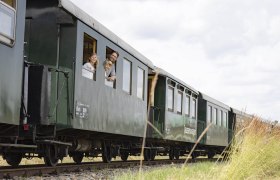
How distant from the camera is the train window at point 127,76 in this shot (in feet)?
39.4

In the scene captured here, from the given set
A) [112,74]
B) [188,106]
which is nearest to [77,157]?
[112,74]

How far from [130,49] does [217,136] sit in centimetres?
1258

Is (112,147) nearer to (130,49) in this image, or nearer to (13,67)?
(130,49)

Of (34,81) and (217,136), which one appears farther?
(217,136)

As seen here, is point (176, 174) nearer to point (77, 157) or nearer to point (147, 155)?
point (77, 157)

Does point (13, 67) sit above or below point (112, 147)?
above

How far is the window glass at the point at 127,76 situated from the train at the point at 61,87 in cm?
2

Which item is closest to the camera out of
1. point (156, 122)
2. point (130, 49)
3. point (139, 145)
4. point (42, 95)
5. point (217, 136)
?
point (42, 95)

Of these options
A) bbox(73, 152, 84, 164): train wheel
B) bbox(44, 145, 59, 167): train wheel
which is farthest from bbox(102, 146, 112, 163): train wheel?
bbox(44, 145, 59, 167): train wheel

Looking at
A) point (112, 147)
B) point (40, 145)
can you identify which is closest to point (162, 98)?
point (112, 147)

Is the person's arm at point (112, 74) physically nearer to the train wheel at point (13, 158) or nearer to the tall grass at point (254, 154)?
the train wheel at point (13, 158)

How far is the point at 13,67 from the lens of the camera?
698cm

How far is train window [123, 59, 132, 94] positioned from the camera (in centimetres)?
1200

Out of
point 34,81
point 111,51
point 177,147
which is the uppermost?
point 111,51
